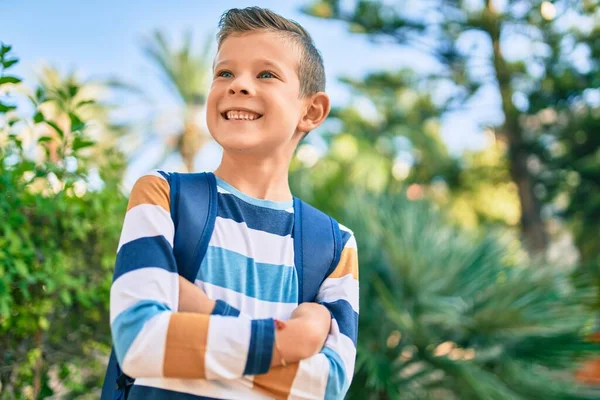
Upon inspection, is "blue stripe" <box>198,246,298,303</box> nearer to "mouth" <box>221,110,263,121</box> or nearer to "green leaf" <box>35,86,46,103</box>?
"mouth" <box>221,110,263,121</box>

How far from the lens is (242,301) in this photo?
113 centimetres

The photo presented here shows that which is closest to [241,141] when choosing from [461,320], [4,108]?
[4,108]

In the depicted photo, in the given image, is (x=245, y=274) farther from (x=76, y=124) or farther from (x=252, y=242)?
Result: (x=76, y=124)

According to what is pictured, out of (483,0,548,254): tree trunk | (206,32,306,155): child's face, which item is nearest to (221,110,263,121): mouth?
(206,32,306,155): child's face

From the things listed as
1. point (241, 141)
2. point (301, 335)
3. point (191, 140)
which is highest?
point (191, 140)

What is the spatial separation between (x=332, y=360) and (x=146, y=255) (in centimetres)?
36

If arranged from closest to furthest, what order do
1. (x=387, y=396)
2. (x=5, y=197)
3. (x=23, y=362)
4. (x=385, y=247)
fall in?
1. (x=5, y=197)
2. (x=23, y=362)
3. (x=387, y=396)
4. (x=385, y=247)

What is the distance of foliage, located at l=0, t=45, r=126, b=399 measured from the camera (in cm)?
203

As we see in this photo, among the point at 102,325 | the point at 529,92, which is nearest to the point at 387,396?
the point at 102,325

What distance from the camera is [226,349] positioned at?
982 mm

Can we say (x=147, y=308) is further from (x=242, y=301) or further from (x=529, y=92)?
(x=529, y=92)

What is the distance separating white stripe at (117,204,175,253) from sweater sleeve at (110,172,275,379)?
0.09ft

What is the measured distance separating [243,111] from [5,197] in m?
1.14

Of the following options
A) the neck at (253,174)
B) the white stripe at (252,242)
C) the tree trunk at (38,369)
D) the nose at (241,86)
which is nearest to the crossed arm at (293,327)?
the white stripe at (252,242)
